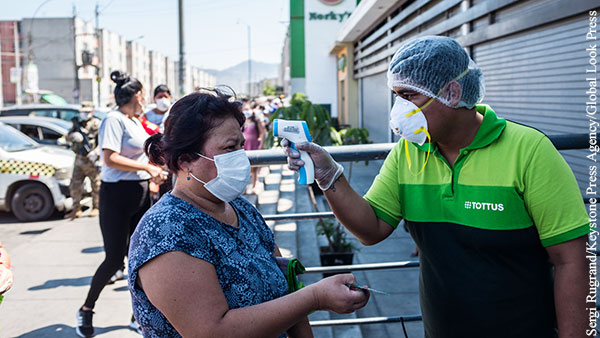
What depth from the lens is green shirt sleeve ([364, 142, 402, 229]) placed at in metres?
2.22

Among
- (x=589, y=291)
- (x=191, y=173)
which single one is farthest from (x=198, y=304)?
(x=589, y=291)

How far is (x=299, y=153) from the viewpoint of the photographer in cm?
208

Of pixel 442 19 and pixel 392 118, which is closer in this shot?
pixel 392 118

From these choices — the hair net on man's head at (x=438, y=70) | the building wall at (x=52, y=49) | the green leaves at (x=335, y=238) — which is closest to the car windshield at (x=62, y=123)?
the green leaves at (x=335, y=238)

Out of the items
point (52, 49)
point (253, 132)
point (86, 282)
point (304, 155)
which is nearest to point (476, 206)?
point (304, 155)

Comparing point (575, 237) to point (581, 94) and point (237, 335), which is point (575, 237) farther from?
point (581, 94)

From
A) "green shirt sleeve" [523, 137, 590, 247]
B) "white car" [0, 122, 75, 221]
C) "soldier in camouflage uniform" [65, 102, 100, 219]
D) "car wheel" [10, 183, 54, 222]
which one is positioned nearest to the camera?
"green shirt sleeve" [523, 137, 590, 247]

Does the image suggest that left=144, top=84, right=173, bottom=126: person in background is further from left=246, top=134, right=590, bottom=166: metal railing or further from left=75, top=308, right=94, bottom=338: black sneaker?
left=246, top=134, right=590, bottom=166: metal railing

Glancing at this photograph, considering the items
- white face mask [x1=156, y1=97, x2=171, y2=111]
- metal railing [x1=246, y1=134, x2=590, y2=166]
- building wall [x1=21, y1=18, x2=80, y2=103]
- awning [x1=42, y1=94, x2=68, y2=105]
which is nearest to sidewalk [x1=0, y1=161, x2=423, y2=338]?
white face mask [x1=156, y1=97, x2=171, y2=111]

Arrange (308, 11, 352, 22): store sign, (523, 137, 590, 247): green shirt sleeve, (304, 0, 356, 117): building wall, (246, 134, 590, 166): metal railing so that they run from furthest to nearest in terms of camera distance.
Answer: (308, 11, 352, 22): store sign
(304, 0, 356, 117): building wall
(246, 134, 590, 166): metal railing
(523, 137, 590, 247): green shirt sleeve

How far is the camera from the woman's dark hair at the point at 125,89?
4.66 meters

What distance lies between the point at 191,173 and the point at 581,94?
3703 millimetres

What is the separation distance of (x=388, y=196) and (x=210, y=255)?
0.83 metres

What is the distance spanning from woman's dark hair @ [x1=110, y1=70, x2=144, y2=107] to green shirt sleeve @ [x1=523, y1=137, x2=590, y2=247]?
365 cm
